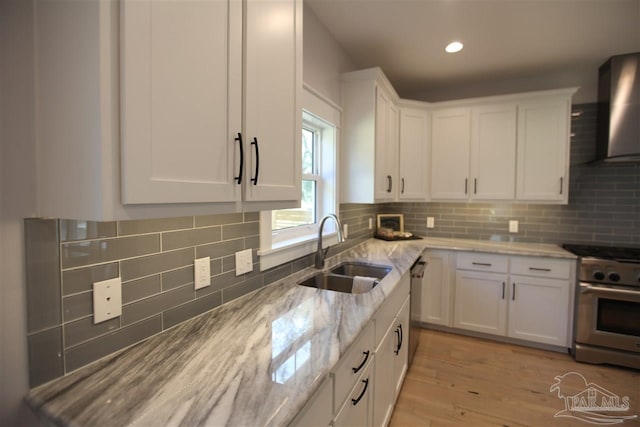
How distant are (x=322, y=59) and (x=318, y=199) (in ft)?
3.37

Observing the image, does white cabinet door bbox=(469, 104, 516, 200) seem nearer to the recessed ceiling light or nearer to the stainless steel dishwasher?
the recessed ceiling light

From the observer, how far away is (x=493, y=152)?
3.00 metres

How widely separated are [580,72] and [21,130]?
161 inches

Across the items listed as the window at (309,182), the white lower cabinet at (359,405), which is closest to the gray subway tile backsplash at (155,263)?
the white lower cabinet at (359,405)

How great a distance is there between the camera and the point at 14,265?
2.47 ft

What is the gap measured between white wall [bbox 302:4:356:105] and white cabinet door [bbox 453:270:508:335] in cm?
207

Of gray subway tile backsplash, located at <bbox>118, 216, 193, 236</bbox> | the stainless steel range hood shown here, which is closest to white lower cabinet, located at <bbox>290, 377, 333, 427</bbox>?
gray subway tile backsplash, located at <bbox>118, 216, 193, 236</bbox>

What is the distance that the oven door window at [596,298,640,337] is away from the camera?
234 centimetres

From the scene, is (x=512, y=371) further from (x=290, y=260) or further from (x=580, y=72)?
(x=580, y=72)

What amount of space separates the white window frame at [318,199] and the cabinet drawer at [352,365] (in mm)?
630

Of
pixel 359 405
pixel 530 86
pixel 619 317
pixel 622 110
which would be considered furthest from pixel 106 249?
pixel 530 86

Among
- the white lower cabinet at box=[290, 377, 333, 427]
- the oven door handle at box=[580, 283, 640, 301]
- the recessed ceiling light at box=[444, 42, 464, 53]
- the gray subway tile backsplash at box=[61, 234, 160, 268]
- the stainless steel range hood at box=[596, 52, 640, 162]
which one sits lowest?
the oven door handle at box=[580, 283, 640, 301]

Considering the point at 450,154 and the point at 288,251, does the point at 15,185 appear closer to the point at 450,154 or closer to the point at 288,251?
the point at 288,251

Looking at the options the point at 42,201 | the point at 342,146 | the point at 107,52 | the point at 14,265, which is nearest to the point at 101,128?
the point at 107,52
